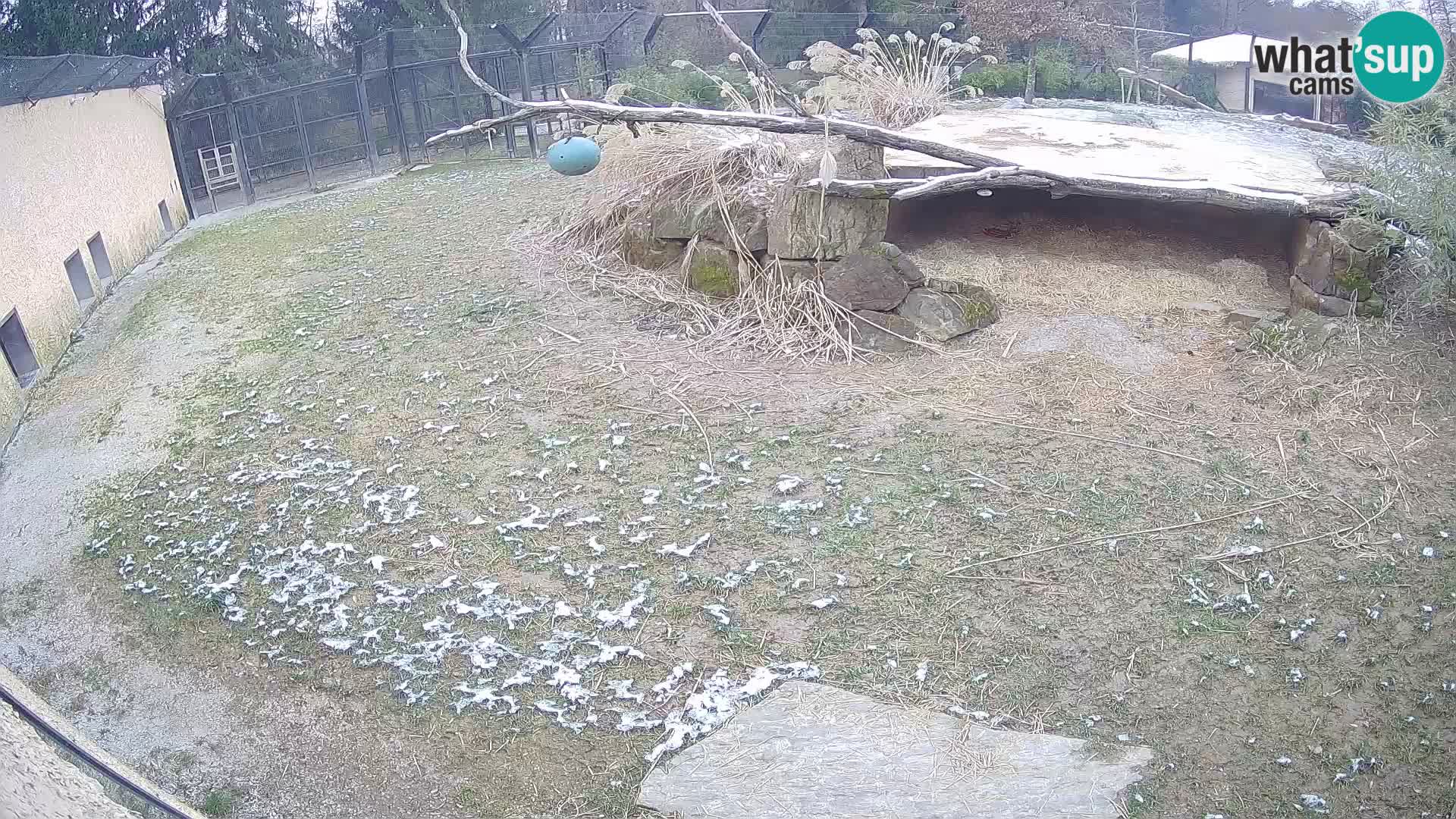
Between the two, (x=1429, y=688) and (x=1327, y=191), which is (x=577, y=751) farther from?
(x=1327, y=191)

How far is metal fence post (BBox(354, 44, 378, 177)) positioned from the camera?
38.4ft

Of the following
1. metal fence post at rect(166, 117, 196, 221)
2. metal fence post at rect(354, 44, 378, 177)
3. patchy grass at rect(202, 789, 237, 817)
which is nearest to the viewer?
patchy grass at rect(202, 789, 237, 817)

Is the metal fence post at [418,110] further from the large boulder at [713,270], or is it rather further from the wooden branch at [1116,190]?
the wooden branch at [1116,190]

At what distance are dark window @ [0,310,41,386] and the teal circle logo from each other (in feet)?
25.3

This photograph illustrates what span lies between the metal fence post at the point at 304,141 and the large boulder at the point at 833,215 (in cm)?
790

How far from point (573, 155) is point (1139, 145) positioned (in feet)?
12.6

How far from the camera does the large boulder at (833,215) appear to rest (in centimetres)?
522

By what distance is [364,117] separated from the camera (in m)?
11.9

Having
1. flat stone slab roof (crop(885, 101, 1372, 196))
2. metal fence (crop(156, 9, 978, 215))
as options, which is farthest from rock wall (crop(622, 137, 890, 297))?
metal fence (crop(156, 9, 978, 215))

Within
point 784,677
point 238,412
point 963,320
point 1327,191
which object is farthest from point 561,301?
point 1327,191

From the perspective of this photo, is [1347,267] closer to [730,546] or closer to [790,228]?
[790,228]

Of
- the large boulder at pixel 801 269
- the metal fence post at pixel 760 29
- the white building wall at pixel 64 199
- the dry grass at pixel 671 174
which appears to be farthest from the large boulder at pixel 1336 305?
the metal fence post at pixel 760 29

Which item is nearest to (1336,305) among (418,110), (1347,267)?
(1347,267)

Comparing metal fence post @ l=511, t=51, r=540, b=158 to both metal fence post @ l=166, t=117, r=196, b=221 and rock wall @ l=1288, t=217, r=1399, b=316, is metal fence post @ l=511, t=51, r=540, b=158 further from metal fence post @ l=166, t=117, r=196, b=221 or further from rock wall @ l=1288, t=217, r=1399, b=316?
rock wall @ l=1288, t=217, r=1399, b=316
